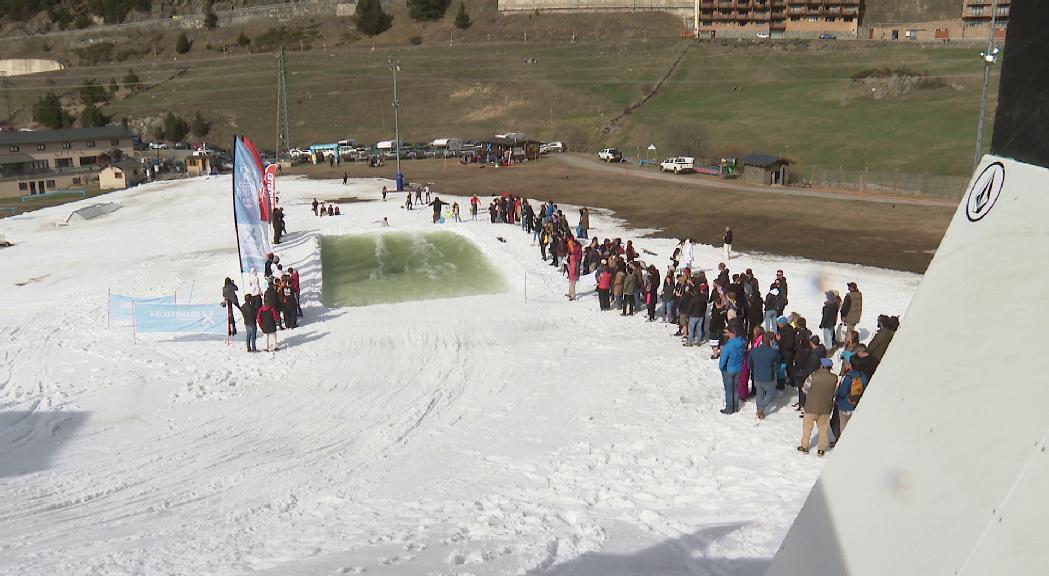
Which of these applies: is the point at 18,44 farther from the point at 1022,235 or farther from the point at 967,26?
the point at 1022,235

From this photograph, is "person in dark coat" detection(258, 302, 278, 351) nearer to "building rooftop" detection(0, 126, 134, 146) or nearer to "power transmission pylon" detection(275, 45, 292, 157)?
"power transmission pylon" detection(275, 45, 292, 157)

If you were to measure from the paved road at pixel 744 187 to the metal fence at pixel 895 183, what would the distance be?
105 centimetres

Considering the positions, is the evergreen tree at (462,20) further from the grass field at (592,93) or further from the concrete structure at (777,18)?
the concrete structure at (777,18)

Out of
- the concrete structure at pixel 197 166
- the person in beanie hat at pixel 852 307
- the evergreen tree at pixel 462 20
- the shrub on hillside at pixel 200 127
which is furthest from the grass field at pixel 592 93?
the person in beanie hat at pixel 852 307

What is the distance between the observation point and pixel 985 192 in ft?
14.4

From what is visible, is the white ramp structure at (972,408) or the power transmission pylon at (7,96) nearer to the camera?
the white ramp structure at (972,408)

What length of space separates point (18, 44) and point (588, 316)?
16263 cm

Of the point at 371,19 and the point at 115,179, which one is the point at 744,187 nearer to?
the point at 115,179

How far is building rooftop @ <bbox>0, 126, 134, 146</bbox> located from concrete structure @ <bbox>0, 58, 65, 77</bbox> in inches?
3198

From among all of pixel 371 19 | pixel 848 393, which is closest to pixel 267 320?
pixel 848 393

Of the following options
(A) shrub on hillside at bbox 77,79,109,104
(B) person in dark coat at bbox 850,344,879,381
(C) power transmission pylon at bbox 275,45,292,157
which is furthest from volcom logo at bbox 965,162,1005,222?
(A) shrub on hillside at bbox 77,79,109,104

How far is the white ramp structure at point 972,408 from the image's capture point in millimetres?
3582

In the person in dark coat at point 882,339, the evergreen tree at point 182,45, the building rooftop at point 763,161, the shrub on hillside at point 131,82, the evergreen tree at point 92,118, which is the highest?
the evergreen tree at point 182,45

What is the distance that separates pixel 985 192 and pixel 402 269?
22922 millimetres
